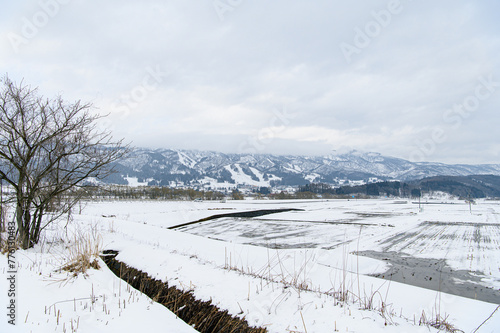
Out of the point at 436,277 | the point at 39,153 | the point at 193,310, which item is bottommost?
the point at 436,277

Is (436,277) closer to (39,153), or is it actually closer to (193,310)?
(193,310)

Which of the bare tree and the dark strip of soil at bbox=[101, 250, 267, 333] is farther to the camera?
the bare tree

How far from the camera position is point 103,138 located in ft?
32.6

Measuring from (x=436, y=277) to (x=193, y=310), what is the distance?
1072 cm

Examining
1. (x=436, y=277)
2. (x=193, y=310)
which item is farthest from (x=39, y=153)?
(x=436, y=277)

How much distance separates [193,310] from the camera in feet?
17.0

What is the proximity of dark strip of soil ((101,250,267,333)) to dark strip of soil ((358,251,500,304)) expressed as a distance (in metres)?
7.07

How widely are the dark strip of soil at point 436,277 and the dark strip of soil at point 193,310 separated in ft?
23.2

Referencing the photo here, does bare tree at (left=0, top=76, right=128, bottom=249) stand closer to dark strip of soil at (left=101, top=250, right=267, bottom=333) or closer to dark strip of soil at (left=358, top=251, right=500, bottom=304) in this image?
dark strip of soil at (left=101, top=250, right=267, bottom=333)

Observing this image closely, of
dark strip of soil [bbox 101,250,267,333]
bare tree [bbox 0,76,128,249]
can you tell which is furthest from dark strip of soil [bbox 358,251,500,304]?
bare tree [bbox 0,76,128,249]

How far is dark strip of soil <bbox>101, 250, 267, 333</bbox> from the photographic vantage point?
15.3 ft

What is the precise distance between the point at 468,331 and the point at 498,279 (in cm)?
778

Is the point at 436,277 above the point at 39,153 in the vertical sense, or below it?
below

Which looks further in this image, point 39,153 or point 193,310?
point 39,153
